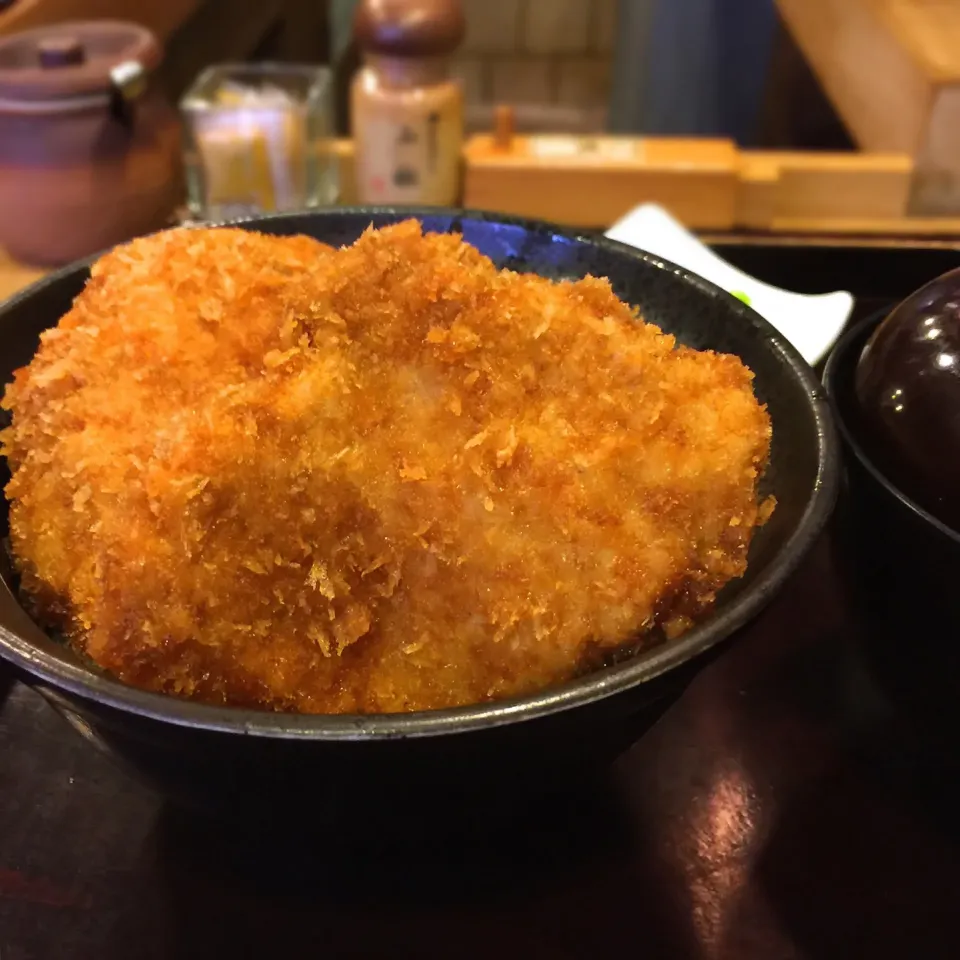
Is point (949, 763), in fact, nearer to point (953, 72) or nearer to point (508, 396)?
point (508, 396)

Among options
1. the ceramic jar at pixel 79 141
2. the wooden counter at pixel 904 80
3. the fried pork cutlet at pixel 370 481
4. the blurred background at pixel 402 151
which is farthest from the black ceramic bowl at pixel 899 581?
the ceramic jar at pixel 79 141

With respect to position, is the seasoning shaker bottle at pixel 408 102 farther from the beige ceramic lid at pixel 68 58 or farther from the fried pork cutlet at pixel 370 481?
the fried pork cutlet at pixel 370 481

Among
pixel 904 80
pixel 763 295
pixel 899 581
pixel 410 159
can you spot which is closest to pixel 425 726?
pixel 899 581

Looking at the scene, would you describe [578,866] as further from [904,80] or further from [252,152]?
[904,80]

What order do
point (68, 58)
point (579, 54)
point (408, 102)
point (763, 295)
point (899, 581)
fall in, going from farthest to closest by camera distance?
point (579, 54), point (408, 102), point (68, 58), point (763, 295), point (899, 581)

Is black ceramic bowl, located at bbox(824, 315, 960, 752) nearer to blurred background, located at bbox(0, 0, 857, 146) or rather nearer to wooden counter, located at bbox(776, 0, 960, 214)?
wooden counter, located at bbox(776, 0, 960, 214)
